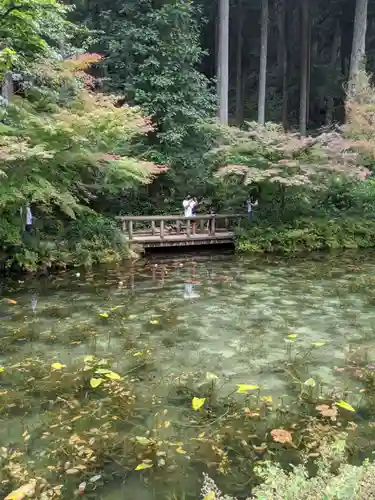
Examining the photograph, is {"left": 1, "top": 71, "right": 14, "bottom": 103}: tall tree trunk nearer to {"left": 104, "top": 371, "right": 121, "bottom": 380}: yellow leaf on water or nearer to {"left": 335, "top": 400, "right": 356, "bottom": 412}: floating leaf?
{"left": 104, "top": 371, "right": 121, "bottom": 380}: yellow leaf on water

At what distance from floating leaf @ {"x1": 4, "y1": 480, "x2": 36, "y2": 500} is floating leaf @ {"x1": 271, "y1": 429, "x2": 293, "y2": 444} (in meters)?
2.07

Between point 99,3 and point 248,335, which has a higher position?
point 99,3

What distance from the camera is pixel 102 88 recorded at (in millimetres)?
16875

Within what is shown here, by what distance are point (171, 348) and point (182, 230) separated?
9.00 metres

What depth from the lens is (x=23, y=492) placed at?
351 cm

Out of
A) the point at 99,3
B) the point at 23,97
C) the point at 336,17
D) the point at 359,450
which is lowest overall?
the point at 359,450

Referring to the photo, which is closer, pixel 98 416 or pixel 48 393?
pixel 98 416

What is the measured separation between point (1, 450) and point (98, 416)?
3.10 feet

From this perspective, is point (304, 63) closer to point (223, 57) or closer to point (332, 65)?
point (332, 65)

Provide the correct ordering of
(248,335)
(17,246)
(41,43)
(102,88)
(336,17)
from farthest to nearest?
(336,17), (102,88), (17,246), (41,43), (248,335)

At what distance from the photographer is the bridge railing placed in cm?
1420

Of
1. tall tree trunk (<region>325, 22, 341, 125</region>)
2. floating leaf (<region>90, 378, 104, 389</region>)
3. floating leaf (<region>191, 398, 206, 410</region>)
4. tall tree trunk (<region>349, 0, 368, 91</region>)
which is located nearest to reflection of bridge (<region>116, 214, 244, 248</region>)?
floating leaf (<region>90, 378, 104, 389</region>)

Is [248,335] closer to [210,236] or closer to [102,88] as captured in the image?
[210,236]

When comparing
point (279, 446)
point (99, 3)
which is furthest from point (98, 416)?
point (99, 3)
